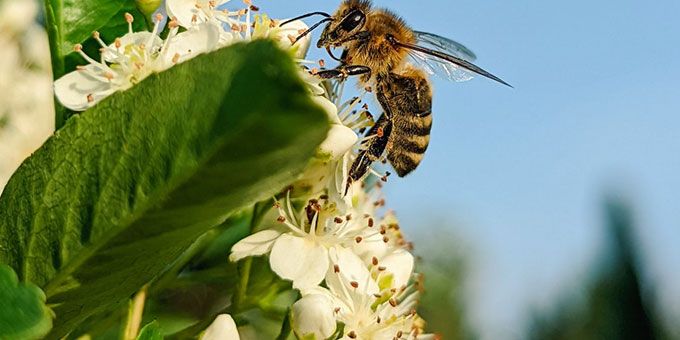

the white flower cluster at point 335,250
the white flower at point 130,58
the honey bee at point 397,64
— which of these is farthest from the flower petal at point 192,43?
the honey bee at point 397,64

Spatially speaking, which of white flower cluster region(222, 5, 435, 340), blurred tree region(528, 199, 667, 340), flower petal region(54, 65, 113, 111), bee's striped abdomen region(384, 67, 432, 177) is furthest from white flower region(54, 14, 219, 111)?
blurred tree region(528, 199, 667, 340)

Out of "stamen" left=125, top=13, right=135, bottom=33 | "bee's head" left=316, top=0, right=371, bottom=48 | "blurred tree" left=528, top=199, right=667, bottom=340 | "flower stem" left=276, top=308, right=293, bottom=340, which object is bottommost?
"blurred tree" left=528, top=199, right=667, bottom=340

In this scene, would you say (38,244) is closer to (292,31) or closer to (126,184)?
(126,184)

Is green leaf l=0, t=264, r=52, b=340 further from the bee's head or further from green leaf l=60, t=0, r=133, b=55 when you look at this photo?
the bee's head

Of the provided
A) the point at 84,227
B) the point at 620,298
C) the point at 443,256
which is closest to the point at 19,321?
the point at 84,227

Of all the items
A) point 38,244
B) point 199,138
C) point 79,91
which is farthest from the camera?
point 79,91

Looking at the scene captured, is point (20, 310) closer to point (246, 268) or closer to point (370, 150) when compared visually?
point (246, 268)

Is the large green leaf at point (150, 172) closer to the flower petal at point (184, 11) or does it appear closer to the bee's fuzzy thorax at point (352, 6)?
the flower petal at point (184, 11)
